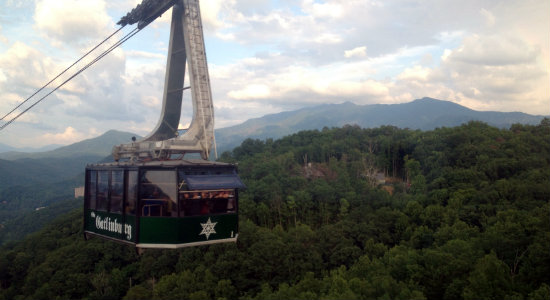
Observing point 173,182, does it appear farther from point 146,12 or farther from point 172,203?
point 146,12

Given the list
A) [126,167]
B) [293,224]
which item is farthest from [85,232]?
[293,224]

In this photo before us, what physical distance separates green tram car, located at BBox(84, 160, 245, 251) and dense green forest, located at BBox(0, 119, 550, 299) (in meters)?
14.0

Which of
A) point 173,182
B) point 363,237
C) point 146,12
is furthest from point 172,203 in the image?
point 363,237

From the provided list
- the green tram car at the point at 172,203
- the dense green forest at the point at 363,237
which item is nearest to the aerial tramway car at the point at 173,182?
the green tram car at the point at 172,203

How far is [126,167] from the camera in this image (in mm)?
10922

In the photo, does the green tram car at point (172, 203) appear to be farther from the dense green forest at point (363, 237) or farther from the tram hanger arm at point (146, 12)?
the dense green forest at point (363, 237)

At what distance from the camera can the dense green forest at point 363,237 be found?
85.9 ft

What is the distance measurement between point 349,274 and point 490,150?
2703cm

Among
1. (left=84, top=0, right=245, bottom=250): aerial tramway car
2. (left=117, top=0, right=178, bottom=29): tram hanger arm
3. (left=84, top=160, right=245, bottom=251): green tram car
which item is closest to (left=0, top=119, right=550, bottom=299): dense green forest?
(left=84, top=160, right=245, bottom=251): green tram car

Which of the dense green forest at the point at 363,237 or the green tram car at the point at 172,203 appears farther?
the dense green forest at the point at 363,237

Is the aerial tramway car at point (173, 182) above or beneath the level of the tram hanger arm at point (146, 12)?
beneath

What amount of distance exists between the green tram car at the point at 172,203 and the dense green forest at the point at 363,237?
552 inches

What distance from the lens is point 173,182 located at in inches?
406

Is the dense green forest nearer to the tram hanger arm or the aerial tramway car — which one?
the aerial tramway car
